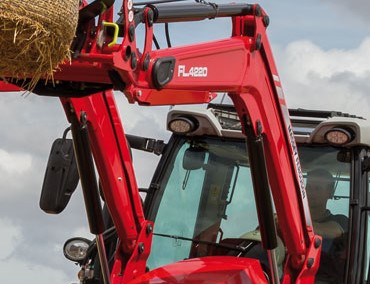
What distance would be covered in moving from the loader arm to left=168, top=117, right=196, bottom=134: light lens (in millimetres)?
451

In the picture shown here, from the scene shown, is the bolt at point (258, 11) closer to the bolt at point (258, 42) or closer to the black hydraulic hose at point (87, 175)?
the bolt at point (258, 42)

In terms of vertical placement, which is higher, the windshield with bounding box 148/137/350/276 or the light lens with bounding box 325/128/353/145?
the light lens with bounding box 325/128/353/145

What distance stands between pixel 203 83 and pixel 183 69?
0.20 metres

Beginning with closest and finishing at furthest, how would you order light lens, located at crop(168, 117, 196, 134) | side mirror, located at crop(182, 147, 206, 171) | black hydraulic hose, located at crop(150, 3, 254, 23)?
black hydraulic hose, located at crop(150, 3, 254, 23) → light lens, located at crop(168, 117, 196, 134) → side mirror, located at crop(182, 147, 206, 171)

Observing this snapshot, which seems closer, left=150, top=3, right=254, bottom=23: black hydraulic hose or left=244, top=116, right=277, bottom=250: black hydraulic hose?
left=150, top=3, right=254, bottom=23: black hydraulic hose

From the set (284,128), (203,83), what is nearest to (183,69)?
(203,83)

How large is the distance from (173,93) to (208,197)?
4.82 ft

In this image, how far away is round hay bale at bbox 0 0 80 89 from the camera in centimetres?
393

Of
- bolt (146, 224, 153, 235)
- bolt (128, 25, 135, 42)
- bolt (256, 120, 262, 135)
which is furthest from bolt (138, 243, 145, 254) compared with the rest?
bolt (128, 25, 135, 42)

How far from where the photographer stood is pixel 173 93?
589 centimetres

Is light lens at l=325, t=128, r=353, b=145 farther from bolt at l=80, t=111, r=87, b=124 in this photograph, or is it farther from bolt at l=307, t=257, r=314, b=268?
bolt at l=80, t=111, r=87, b=124

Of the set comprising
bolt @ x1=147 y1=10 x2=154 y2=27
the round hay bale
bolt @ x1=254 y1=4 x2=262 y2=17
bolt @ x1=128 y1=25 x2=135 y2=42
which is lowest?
the round hay bale

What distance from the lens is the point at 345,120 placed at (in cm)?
679

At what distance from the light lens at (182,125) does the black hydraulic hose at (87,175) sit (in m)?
1.05
